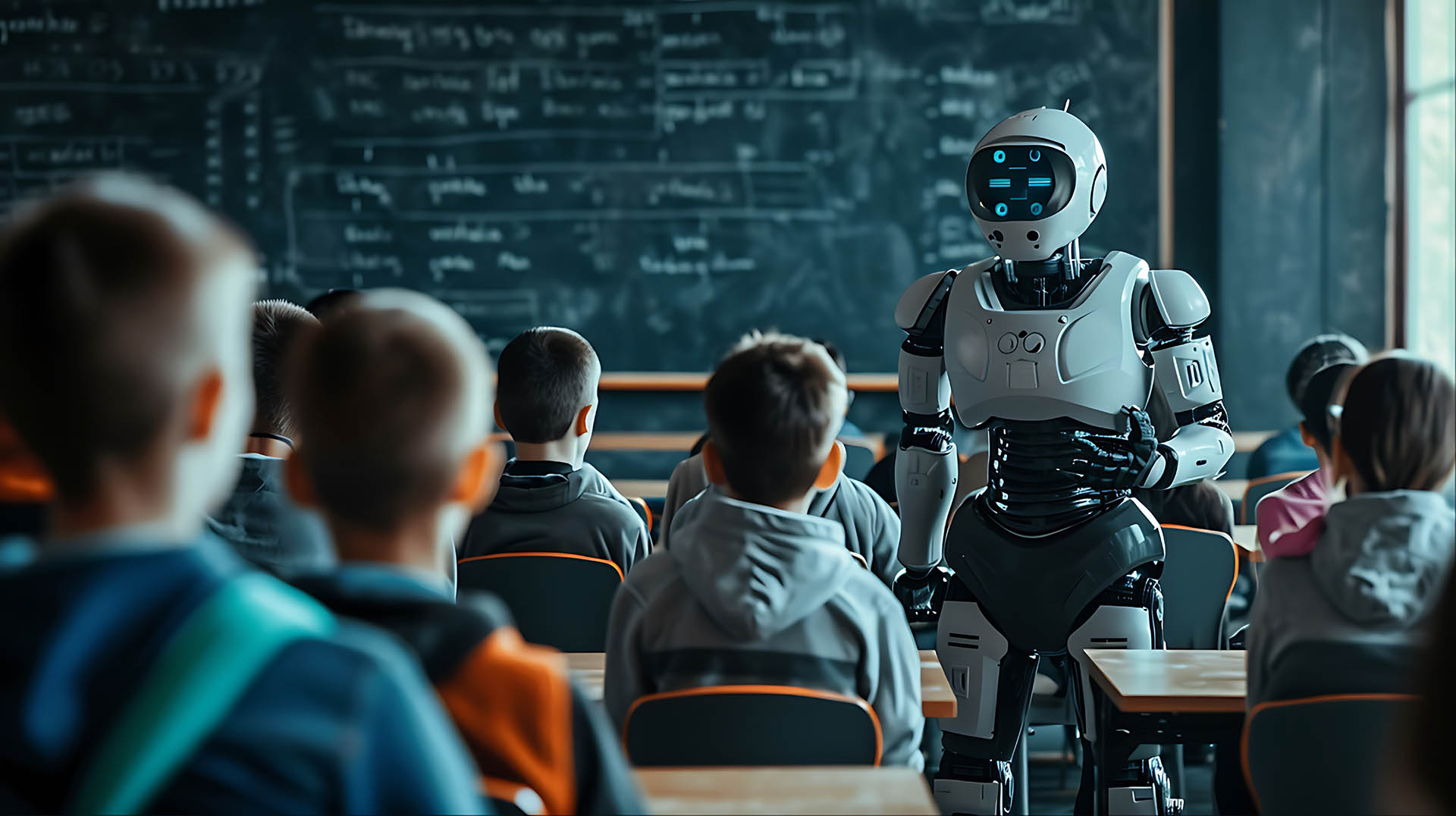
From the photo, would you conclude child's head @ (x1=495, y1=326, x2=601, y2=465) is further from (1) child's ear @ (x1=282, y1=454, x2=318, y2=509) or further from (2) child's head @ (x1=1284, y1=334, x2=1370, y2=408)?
(2) child's head @ (x1=1284, y1=334, x2=1370, y2=408)

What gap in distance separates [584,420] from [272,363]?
0.73 meters

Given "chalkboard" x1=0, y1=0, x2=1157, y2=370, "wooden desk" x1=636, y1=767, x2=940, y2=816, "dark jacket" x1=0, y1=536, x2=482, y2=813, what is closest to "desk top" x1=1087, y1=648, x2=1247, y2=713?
"wooden desk" x1=636, y1=767, x2=940, y2=816

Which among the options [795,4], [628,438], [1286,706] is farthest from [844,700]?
[795,4]

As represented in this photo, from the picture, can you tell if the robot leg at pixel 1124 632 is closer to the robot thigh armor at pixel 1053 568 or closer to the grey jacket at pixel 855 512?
the robot thigh armor at pixel 1053 568

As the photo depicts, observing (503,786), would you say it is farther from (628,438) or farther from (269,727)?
(628,438)

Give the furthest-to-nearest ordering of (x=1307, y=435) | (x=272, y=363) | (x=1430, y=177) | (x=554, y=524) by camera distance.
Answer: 1. (x=1430, y=177)
2. (x=554, y=524)
3. (x=1307, y=435)
4. (x=272, y=363)

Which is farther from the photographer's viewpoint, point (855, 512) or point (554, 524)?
point (855, 512)

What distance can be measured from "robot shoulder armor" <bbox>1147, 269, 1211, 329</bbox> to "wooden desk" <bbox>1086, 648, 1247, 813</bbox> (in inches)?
27.9

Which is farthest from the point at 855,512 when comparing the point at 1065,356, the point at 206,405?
the point at 206,405

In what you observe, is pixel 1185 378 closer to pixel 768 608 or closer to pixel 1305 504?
pixel 1305 504

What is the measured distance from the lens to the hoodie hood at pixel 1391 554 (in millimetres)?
1419

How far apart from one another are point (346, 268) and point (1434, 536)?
4569mm

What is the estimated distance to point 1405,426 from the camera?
4.72ft

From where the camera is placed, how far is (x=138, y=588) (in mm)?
652
